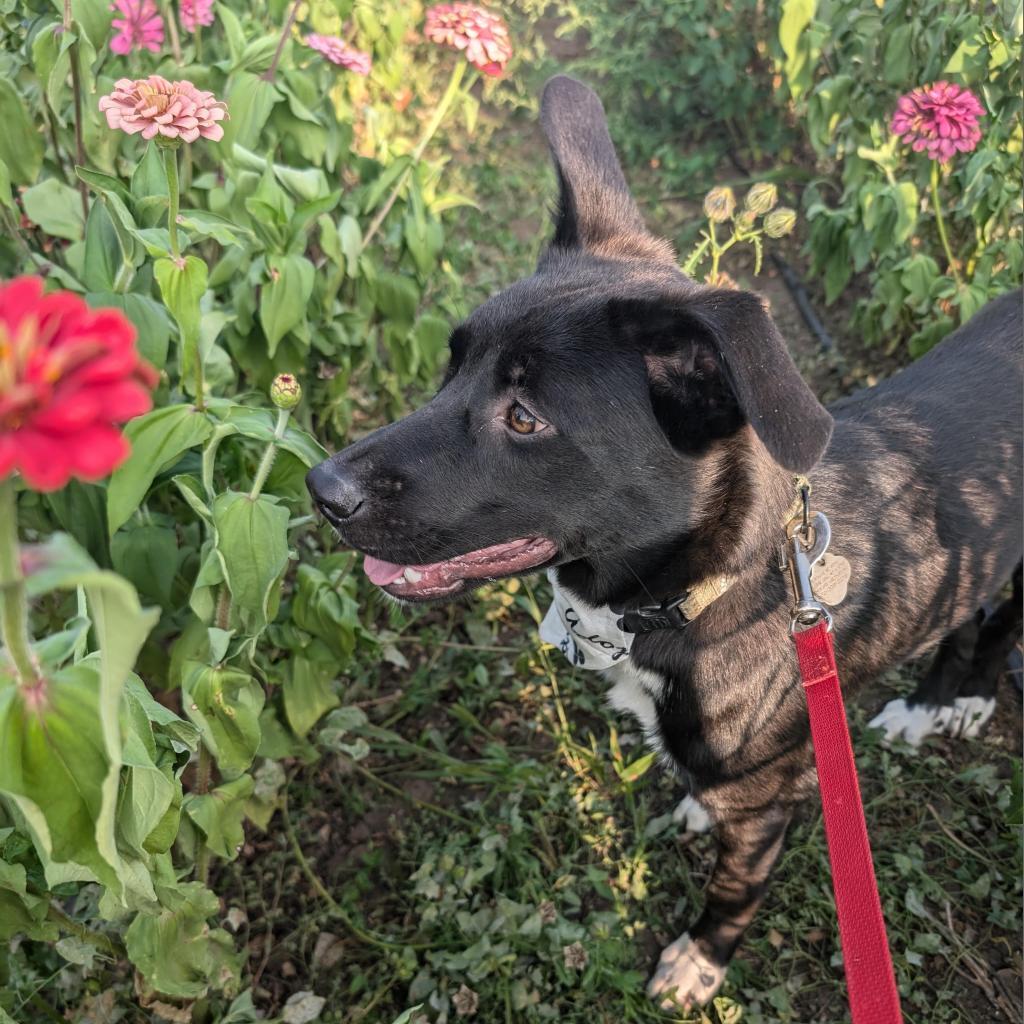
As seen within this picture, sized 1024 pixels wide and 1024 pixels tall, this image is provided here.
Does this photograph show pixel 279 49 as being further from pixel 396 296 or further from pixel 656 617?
pixel 656 617

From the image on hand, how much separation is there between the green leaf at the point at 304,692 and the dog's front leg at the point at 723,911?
103cm

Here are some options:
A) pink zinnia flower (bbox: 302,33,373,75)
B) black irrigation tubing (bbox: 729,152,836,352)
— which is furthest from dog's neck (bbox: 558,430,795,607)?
black irrigation tubing (bbox: 729,152,836,352)

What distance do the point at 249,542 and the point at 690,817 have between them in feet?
5.40

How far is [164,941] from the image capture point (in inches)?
70.7

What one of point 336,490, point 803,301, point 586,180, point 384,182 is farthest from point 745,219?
point 803,301

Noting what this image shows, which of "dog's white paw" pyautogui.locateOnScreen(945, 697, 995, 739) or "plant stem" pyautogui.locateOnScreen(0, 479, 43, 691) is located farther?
"dog's white paw" pyautogui.locateOnScreen(945, 697, 995, 739)

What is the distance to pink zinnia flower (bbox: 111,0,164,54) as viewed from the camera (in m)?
2.36

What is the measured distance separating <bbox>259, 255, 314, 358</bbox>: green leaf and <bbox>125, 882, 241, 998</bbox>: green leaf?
126 centimetres

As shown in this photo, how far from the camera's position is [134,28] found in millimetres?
2412

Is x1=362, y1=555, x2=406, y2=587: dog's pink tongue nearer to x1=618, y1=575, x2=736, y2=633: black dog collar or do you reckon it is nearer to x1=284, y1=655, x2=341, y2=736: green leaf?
x1=284, y1=655, x2=341, y2=736: green leaf

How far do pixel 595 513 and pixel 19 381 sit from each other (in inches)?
54.9

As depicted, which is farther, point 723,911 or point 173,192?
point 723,911

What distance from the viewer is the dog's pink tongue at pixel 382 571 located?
6.76 feet

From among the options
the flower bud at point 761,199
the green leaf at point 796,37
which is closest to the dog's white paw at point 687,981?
the flower bud at point 761,199
